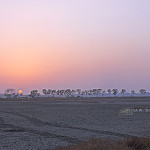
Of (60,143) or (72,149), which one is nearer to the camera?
(72,149)

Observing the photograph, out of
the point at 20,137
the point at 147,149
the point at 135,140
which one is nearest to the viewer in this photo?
the point at 147,149

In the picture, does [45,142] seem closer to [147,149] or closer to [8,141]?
[8,141]

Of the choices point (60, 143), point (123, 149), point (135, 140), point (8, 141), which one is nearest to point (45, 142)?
point (60, 143)

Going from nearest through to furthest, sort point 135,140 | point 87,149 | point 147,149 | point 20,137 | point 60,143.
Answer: point 87,149, point 147,149, point 135,140, point 60,143, point 20,137

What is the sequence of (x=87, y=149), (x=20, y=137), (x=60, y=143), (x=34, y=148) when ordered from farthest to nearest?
(x=20, y=137) < (x=60, y=143) < (x=34, y=148) < (x=87, y=149)

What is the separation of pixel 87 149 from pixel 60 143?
19.5 feet

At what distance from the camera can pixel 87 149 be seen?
11750 mm

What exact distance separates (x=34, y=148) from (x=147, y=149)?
5.93m

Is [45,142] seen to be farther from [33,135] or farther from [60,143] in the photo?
[33,135]

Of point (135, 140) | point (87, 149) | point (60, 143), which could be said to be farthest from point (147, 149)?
point (60, 143)

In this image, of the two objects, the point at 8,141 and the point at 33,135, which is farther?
the point at 33,135

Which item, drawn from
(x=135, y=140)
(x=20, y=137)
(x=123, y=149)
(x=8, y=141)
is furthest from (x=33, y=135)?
(x=123, y=149)

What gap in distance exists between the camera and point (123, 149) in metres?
11.9

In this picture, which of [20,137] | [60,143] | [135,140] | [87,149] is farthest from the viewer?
[20,137]
